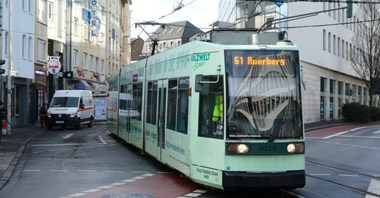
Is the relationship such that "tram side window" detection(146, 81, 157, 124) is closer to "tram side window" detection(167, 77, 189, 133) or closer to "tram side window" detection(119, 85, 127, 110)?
"tram side window" detection(167, 77, 189, 133)

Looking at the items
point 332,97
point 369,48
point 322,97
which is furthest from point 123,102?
point 369,48

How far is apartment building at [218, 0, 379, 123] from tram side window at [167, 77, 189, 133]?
2403 cm

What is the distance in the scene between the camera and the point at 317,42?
46.4 meters

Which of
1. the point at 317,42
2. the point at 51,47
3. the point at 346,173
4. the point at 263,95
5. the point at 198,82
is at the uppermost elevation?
the point at 317,42

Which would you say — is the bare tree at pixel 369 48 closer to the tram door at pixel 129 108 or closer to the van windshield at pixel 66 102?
the van windshield at pixel 66 102

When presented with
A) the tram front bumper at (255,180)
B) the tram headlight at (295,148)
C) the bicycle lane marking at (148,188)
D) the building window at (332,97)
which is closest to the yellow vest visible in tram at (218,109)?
the tram front bumper at (255,180)

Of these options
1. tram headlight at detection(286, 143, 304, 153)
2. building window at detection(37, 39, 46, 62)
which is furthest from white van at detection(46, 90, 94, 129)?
tram headlight at detection(286, 143, 304, 153)

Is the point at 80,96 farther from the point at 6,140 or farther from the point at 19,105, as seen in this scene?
the point at 6,140

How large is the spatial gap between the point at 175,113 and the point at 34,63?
2820cm

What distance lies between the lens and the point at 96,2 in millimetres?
56562

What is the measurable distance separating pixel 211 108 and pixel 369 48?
48.2 meters

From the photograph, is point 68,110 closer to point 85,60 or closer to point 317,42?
point 85,60

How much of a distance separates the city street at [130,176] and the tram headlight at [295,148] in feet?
3.98

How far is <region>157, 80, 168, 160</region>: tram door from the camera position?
13.1 metres
